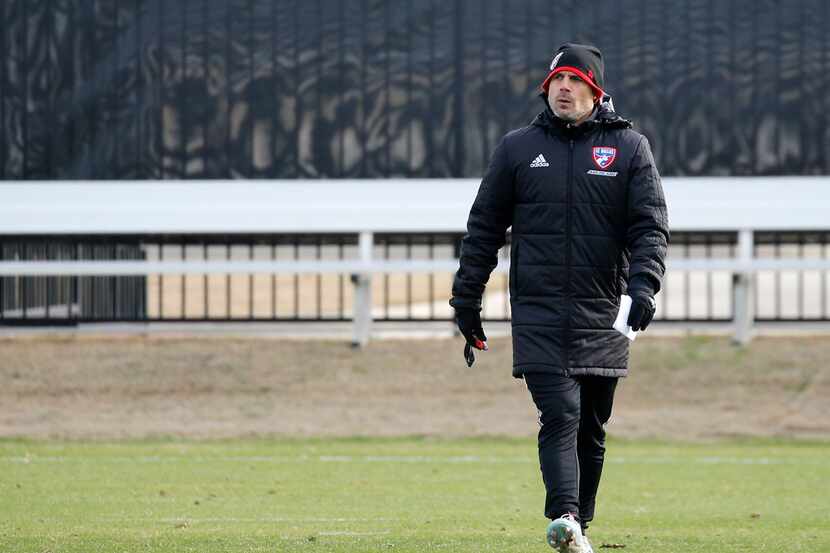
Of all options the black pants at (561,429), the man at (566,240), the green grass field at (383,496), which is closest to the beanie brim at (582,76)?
the man at (566,240)

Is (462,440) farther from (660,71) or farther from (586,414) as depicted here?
(586,414)

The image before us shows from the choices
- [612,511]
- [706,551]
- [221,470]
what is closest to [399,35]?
[221,470]

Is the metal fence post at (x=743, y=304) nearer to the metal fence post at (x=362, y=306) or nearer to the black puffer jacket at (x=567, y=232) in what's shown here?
the metal fence post at (x=362, y=306)

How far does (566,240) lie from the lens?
18.5ft

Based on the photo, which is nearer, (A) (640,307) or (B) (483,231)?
(A) (640,307)

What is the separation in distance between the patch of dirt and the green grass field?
1.90ft

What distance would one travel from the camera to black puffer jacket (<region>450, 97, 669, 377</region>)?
18.5 ft

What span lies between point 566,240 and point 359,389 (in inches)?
357

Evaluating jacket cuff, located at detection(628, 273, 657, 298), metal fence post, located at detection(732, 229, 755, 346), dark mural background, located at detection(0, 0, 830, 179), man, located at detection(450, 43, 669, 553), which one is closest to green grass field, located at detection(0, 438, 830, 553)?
man, located at detection(450, 43, 669, 553)

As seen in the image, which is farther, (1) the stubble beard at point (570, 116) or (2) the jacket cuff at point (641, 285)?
(1) the stubble beard at point (570, 116)

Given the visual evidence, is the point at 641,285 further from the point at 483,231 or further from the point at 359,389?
the point at 359,389

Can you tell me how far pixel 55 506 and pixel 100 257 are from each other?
8.58 meters

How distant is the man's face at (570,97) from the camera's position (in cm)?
568

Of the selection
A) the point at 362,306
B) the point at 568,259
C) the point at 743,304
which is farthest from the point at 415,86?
the point at 568,259
